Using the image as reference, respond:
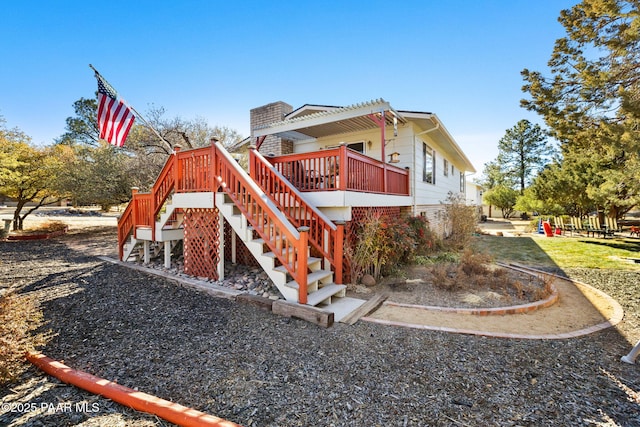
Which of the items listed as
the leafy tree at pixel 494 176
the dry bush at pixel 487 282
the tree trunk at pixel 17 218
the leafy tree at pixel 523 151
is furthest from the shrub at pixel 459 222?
the leafy tree at pixel 494 176

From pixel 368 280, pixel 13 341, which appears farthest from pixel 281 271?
pixel 13 341

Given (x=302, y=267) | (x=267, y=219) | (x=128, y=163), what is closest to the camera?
(x=302, y=267)

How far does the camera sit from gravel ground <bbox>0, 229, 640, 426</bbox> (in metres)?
2.24

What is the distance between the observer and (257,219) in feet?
16.6

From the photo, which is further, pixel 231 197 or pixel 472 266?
pixel 472 266

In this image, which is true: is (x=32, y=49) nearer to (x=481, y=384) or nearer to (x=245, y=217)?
(x=245, y=217)

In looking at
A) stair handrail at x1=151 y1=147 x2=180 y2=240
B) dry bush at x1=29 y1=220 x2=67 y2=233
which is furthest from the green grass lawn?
dry bush at x1=29 y1=220 x2=67 y2=233

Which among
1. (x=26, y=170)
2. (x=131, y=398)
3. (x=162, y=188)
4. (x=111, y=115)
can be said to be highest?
(x=111, y=115)

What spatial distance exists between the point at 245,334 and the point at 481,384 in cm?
275

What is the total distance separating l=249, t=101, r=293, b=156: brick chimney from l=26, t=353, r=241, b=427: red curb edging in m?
9.18

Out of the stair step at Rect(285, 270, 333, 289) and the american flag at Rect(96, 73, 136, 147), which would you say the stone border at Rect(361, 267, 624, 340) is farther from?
the american flag at Rect(96, 73, 136, 147)

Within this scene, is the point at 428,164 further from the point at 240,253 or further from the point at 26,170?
the point at 26,170

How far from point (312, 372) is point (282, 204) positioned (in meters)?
3.79

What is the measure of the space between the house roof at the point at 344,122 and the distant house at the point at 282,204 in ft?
0.11
